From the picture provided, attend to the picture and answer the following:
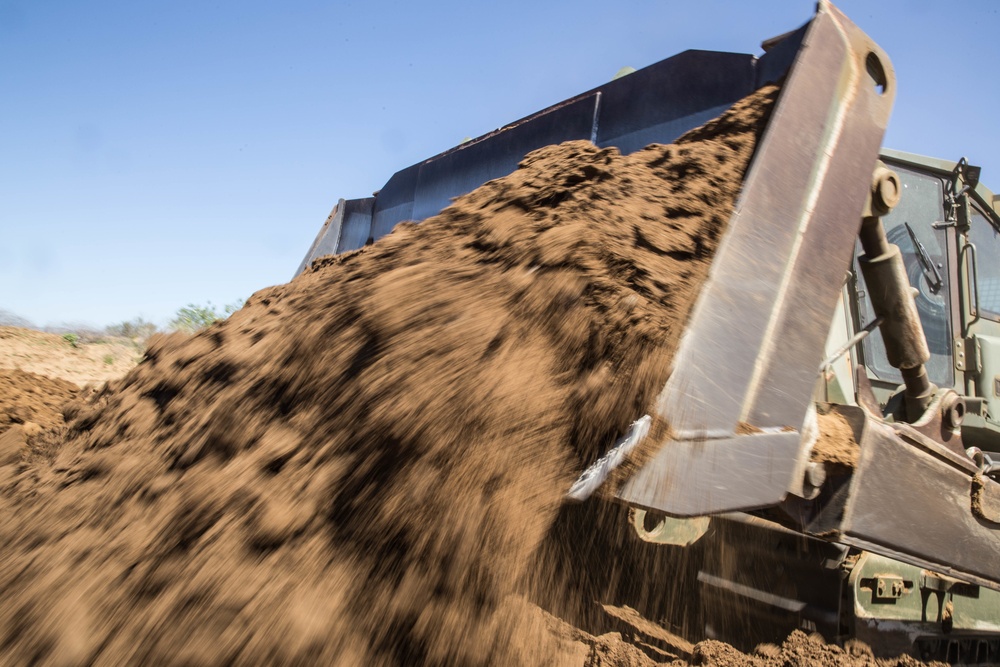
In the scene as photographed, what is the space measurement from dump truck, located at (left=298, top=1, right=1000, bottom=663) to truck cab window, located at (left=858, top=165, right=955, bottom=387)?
0.28 m

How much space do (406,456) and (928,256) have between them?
317 cm

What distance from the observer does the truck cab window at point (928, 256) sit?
136 inches

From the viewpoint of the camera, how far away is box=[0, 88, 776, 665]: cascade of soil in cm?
128

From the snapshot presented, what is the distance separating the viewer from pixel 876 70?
199 cm

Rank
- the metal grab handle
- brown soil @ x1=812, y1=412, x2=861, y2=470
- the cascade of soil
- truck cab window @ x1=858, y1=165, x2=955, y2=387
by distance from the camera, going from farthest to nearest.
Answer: the metal grab handle → truck cab window @ x1=858, y1=165, x2=955, y2=387 → brown soil @ x1=812, y1=412, x2=861, y2=470 → the cascade of soil

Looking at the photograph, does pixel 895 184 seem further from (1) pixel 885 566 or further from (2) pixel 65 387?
(2) pixel 65 387

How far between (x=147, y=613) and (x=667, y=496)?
3.19 ft

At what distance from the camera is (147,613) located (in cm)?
130

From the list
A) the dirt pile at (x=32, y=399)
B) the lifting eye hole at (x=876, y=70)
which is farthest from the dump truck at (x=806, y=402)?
the dirt pile at (x=32, y=399)

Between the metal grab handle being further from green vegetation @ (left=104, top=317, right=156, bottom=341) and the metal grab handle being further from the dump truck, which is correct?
green vegetation @ (left=104, top=317, right=156, bottom=341)

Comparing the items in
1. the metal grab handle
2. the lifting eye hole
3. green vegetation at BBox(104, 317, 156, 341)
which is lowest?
green vegetation at BBox(104, 317, 156, 341)

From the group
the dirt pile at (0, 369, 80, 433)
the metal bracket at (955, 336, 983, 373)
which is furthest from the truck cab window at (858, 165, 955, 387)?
the dirt pile at (0, 369, 80, 433)

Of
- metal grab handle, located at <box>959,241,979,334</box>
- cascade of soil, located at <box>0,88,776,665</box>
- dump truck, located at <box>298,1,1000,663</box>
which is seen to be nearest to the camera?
cascade of soil, located at <box>0,88,776,665</box>

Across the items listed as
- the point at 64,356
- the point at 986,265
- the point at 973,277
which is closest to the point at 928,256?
the point at 973,277
